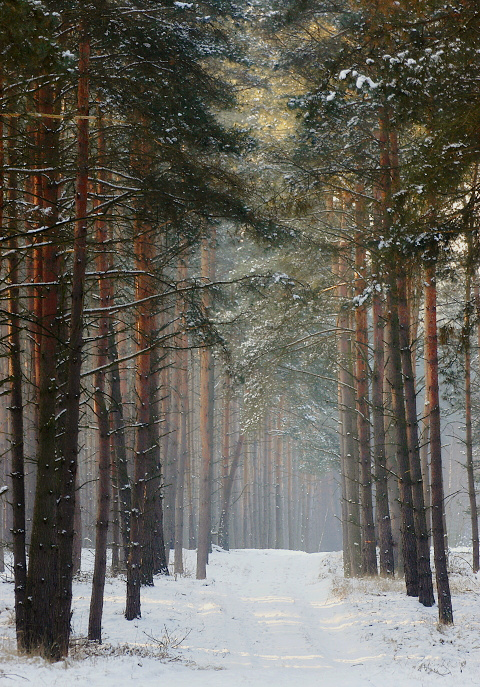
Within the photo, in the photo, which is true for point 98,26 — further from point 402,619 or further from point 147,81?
point 402,619

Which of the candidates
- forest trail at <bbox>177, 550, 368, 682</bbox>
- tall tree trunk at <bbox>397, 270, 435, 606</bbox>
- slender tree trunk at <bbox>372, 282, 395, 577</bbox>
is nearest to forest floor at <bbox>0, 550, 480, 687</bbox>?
forest trail at <bbox>177, 550, 368, 682</bbox>

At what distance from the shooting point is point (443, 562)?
34.1 ft

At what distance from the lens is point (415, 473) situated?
1138cm

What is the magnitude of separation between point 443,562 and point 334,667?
9.75ft

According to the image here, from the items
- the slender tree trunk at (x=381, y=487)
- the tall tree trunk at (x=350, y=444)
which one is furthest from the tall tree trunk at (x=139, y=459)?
the tall tree trunk at (x=350, y=444)

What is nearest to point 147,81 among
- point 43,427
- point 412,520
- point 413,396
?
point 43,427

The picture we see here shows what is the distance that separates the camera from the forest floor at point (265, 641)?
732 centimetres

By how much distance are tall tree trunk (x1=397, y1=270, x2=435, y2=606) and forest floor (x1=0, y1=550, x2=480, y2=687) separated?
0.43m

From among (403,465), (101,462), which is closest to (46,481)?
(101,462)

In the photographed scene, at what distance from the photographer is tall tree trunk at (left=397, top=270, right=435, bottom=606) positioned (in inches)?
437

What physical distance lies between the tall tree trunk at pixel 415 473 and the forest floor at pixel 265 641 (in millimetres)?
432

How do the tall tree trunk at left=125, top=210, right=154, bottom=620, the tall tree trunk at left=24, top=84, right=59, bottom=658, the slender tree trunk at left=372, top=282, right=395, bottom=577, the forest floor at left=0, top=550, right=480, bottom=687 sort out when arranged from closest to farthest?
the forest floor at left=0, top=550, right=480, bottom=687 → the tall tree trunk at left=24, top=84, right=59, bottom=658 → the tall tree trunk at left=125, top=210, right=154, bottom=620 → the slender tree trunk at left=372, top=282, right=395, bottom=577

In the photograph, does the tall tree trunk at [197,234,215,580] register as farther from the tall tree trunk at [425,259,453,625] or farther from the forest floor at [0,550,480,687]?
the tall tree trunk at [425,259,453,625]

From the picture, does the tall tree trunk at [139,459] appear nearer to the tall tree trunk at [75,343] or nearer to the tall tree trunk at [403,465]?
A: the tall tree trunk at [75,343]
